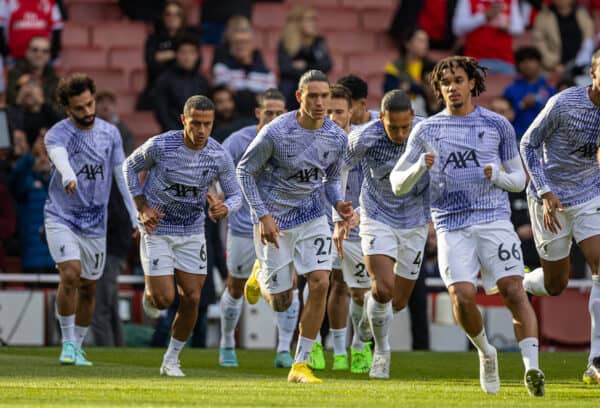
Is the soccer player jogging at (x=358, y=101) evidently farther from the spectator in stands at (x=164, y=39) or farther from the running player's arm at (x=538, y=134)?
the spectator in stands at (x=164, y=39)

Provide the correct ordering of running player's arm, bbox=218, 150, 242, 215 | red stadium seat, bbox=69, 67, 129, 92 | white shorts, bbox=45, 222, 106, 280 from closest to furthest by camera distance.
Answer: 1. running player's arm, bbox=218, 150, 242, 215
2. white shorts, bbox=45, 222, 106, 280
3. red stadium seat, bbox=69, 67, 129, 92

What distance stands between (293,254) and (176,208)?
3.91 ft

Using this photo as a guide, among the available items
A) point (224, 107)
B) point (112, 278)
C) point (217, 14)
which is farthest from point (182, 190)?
point (217, 14)

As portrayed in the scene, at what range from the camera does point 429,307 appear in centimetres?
1845

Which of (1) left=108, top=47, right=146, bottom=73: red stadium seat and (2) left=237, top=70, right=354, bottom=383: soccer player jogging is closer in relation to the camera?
(2) left=237, top=70, right=354, bottom=383: soccer player jogging

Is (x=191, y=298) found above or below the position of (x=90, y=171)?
below

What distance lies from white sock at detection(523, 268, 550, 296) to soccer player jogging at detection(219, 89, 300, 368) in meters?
2.40

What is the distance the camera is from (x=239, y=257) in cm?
1447

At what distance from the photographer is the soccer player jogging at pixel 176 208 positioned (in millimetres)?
12547

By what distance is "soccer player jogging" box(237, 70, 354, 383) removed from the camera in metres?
11.7

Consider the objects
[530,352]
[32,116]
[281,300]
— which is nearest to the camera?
[530,352]

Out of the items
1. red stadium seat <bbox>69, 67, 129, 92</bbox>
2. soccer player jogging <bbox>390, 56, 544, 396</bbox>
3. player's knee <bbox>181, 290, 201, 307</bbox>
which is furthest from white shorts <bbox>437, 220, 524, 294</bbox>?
red stadium seat <bbox>69, 67, 129, 92</bbox>

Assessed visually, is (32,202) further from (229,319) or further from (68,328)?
(229,319)

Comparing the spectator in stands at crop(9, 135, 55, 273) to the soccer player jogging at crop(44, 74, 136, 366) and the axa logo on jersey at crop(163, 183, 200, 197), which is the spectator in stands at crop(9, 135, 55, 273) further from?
the axa logo on jersey at crop(163, 183, 200, 197)
